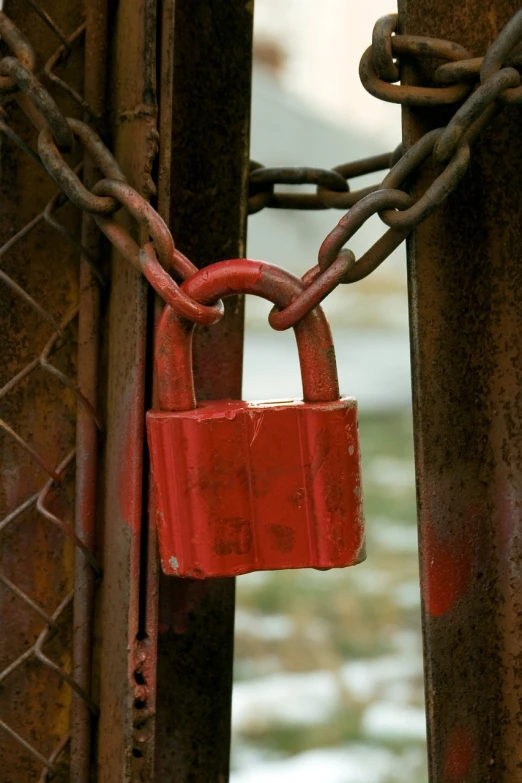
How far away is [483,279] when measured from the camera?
771mm

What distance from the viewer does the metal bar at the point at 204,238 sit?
86 centimetres

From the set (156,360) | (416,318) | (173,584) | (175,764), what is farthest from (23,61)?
(175,764)

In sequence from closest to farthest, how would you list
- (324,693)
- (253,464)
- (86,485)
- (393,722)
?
(253,464), (86,485), (393,722), (324,693)

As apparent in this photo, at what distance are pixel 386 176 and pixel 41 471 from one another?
0.41 metres

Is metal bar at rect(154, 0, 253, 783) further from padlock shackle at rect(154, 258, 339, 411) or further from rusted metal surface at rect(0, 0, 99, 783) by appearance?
padlock shackle at rect(154, 258, 339, 411)

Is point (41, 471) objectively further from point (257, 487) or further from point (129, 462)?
point (257, 487)

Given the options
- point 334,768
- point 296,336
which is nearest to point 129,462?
point 296,336

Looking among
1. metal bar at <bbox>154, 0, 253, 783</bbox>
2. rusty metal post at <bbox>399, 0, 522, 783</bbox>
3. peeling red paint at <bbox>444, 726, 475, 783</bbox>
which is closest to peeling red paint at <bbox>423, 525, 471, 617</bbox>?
rusty metal post at <bbox>399, 0, 522, 783</bbox>

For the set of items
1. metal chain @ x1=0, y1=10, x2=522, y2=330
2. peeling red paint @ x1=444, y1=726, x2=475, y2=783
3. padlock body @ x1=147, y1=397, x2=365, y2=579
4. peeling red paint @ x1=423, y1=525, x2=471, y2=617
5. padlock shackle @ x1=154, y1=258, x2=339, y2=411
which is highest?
metal chain @ x1=0, y1=10, x2=522, y2=330

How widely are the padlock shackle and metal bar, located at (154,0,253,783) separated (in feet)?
0.67

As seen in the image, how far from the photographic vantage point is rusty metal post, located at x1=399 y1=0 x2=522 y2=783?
29.4 inches

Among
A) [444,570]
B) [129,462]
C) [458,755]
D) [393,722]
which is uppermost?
[129,462]

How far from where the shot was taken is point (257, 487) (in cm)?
68

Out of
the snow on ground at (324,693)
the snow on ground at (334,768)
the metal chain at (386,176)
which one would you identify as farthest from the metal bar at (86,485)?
the snow on ground at (324,693)
